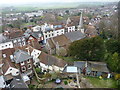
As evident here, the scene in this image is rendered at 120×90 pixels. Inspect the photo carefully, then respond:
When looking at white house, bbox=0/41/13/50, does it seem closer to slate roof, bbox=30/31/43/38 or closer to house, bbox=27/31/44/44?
house, bbox=27/31/44/44

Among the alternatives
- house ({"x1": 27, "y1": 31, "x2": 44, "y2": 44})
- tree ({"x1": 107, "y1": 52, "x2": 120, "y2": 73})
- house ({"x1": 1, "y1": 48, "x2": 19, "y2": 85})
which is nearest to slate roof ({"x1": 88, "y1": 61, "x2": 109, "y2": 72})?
tree ({"x1": 107, "y1": 52, "x2": 120, "y2": 73})

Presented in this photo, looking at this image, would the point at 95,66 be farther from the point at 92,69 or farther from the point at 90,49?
the point at 90,49

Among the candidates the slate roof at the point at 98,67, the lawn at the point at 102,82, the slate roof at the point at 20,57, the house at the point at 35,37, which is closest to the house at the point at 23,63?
the slate roof at the point at 20,57

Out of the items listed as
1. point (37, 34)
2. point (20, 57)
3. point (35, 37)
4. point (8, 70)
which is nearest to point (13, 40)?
point (35, 37)

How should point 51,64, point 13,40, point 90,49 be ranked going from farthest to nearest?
point 13,40 < point 90,49 < point 51,64

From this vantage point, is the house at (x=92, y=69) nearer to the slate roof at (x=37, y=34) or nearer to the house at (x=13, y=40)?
the slate roof at (x=37, y=34)

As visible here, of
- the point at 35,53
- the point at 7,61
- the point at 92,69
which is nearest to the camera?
the point at 92,69

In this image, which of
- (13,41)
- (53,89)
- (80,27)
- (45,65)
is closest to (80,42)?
(45,65)
